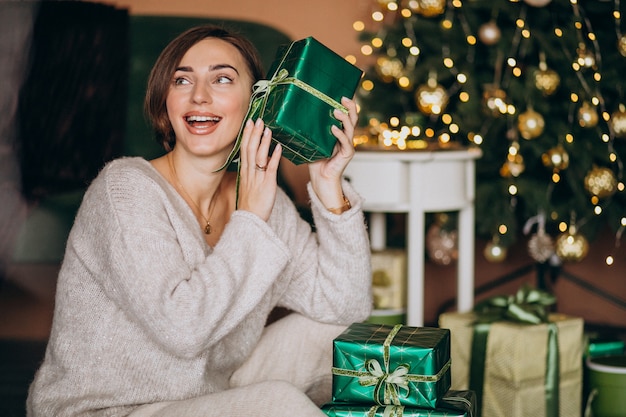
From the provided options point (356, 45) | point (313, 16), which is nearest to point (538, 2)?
point (356, 45)

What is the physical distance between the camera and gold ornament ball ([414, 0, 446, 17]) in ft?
8.53

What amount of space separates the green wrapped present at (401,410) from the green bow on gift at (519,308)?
82 cm

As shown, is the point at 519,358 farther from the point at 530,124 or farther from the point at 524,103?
the point at 524,103

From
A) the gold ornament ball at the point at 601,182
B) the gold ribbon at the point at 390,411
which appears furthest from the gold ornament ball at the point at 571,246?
the gold ribbon at the point at 390,411

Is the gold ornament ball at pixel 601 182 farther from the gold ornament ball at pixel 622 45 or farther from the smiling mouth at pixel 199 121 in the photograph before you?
the smiling mouth at pixel 199 121

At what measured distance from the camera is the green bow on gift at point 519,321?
2.05 meters

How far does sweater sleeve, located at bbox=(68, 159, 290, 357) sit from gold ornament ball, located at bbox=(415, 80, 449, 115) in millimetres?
1391

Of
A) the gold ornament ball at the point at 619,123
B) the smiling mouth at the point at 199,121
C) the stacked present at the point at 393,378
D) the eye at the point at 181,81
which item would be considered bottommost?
the stacked present at the point at 393,378

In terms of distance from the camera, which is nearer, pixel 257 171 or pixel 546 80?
pixel 257 171

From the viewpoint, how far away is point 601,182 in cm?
243

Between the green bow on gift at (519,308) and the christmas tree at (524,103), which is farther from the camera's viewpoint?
the christmas tree at (524,103)

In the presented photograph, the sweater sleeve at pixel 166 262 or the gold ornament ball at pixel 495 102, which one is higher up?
the gold ornament ball at pixel 495 102

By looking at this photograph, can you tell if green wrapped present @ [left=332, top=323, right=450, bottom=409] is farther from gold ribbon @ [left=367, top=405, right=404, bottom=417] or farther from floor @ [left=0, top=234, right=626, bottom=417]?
floor @ [left=0, top=234, right=626, bottom=417]

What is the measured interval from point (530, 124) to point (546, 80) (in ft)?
0.50
